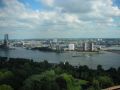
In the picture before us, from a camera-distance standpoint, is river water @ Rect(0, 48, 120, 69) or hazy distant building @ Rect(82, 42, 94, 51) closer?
river water @ Rect(0, 48, 120, 69)

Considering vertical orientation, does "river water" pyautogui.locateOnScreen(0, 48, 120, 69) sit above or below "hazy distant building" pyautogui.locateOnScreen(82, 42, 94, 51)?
below

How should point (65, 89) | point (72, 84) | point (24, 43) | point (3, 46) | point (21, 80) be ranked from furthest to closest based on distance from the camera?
point (24, 43) → point (3, 46) → point (21, 80) → point (72, 84) → point (65, 89)

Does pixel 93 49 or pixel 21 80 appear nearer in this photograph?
pixel 21 80

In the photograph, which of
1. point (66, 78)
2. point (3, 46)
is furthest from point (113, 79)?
point (3, 46)

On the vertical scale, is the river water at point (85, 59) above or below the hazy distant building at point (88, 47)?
below

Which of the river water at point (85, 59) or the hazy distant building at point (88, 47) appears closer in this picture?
the river water at point (85, 59)

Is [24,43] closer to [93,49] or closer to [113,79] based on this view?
[93,49]

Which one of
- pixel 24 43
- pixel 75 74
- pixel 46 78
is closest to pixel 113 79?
pixel 75 74

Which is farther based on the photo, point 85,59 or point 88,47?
point 88,47

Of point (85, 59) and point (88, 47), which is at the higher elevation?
point (88, 47)

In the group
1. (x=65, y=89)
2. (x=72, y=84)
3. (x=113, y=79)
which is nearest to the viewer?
(x=65, y=89)
